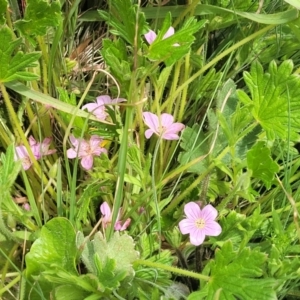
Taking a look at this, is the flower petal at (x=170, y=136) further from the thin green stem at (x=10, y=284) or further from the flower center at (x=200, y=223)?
the thin green stem at (x=10, y=284)

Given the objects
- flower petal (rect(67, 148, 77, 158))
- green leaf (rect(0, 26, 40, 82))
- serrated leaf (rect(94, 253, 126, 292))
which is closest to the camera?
serrated leaf (rect(94, 253, 126, 292))

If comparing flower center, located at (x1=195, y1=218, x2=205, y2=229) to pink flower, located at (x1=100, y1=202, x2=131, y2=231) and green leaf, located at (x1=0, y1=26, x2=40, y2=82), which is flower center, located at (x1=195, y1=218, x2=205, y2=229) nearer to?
pink flower, located at (x1=100, y1=202, x2=131, y2=231)

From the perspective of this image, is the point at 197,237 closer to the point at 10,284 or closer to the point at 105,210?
the point at 105,210

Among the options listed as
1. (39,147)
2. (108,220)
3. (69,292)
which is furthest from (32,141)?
(69,292)

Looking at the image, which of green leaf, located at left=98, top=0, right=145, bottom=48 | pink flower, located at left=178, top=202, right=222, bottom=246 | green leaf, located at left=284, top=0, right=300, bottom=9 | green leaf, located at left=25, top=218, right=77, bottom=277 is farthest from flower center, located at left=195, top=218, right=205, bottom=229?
green leaf, located at left=284, top=0, right=300, bottom=9

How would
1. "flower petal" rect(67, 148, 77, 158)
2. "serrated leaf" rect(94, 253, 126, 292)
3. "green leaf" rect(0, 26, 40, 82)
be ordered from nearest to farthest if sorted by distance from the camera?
"serrated leaf" rect(94, 253, 126, 292)
"green leaf" rect(0, 26, 40, 82)
"flower petal" rect(67, 148, 77, 158)

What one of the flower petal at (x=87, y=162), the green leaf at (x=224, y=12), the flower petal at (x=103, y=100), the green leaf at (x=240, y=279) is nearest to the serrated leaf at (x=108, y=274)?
the green leaf at (x=240, y=279)
